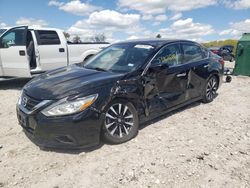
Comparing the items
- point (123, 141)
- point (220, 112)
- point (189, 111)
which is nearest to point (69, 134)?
point (123, 141)

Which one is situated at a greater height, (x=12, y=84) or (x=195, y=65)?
(x=195, y=65)

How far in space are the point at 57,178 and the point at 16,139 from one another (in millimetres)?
1398

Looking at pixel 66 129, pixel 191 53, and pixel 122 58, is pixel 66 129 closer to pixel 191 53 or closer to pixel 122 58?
pixel 122 58

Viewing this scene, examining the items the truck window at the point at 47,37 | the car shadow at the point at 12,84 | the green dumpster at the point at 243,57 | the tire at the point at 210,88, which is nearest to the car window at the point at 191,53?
the tire at the point at 210,88

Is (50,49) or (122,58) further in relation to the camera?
(50,49)

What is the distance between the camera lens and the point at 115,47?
4.92 m

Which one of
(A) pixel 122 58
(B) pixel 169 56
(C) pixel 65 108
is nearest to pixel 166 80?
(B) pixel 169 56

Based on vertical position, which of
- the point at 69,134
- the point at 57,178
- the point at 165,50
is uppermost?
the point at 165,50

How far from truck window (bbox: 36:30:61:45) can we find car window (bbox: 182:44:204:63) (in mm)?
4606

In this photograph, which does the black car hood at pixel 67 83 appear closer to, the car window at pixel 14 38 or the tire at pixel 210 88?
the tire at pixel 210 88

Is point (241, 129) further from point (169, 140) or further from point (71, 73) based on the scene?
point (71, 73)

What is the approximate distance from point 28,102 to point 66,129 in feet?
2.49

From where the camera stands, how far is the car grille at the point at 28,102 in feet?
10.9

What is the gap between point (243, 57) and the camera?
978cm
